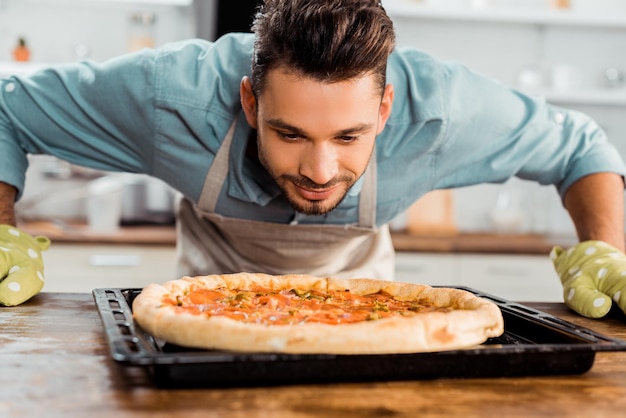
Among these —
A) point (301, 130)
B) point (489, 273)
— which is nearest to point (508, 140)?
point (301, 130)

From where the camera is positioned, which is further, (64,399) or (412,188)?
(412,188)

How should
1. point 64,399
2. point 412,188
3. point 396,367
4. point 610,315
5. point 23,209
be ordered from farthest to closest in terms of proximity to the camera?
point 23,209 → point 412,188 → point 610,315 → point 396,367 → point 64,399

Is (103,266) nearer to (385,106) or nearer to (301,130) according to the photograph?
(385,106)

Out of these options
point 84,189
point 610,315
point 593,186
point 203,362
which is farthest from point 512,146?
point 84,189

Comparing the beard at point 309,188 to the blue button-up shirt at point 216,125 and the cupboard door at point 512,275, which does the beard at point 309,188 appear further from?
the cupboard door at point 512,275

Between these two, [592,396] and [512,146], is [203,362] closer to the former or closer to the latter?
[592,396]

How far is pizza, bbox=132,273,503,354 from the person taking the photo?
1037mm

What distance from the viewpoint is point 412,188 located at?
6.70ft

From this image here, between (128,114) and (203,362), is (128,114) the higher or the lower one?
the higher one

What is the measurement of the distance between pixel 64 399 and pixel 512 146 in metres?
1.46

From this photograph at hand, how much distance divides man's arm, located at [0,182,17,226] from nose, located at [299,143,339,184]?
757mm

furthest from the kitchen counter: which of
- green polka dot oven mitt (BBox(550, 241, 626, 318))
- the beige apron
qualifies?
green polka dot oven mitt (BBox(550, 241, 626, 318))

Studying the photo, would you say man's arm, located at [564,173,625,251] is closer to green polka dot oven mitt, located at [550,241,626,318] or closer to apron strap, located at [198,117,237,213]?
green polka dot oven mitt, located at [550,241,626,318]

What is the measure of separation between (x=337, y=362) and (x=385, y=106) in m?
0.88
